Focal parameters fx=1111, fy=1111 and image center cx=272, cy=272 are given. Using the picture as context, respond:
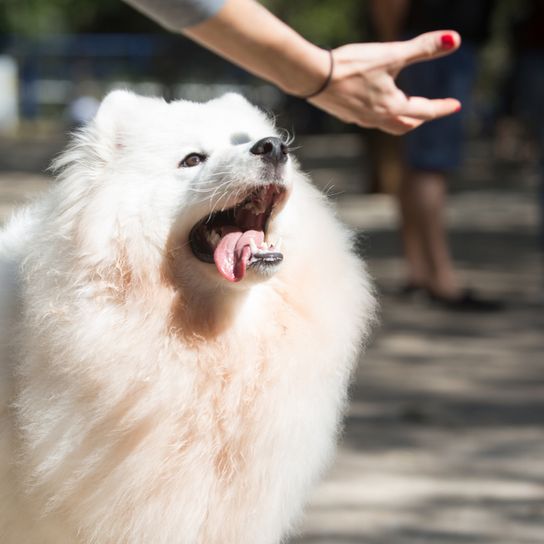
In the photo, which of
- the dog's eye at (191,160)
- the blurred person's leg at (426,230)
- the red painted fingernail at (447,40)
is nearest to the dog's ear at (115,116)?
the dog's eye at (191,160)

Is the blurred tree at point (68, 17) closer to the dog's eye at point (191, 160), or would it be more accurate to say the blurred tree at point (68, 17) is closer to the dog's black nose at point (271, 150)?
the dog's eye at point (191, 160)

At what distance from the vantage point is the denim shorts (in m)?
7.29

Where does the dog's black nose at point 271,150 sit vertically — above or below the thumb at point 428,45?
below

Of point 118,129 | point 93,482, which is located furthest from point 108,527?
point 118,129

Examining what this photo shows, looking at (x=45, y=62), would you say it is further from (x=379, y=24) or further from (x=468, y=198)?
(x=379, y=24)

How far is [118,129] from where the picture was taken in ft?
9.98

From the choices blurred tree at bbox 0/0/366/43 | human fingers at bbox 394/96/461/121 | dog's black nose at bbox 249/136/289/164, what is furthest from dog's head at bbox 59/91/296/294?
blurred tree at bbox 0/0/366/43

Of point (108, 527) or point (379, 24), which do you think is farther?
point (379, 24)

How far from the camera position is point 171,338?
2910 millimetres

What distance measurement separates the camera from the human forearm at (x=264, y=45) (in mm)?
2939

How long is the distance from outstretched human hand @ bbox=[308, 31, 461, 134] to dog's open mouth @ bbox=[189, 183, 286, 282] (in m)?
0.39

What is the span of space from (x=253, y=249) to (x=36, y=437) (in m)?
0.73

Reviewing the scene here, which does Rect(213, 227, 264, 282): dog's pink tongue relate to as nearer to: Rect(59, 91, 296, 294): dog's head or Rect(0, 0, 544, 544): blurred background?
Rect(59, 91, 296, 294): dog's head

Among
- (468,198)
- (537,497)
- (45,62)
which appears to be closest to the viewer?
(537,497)
